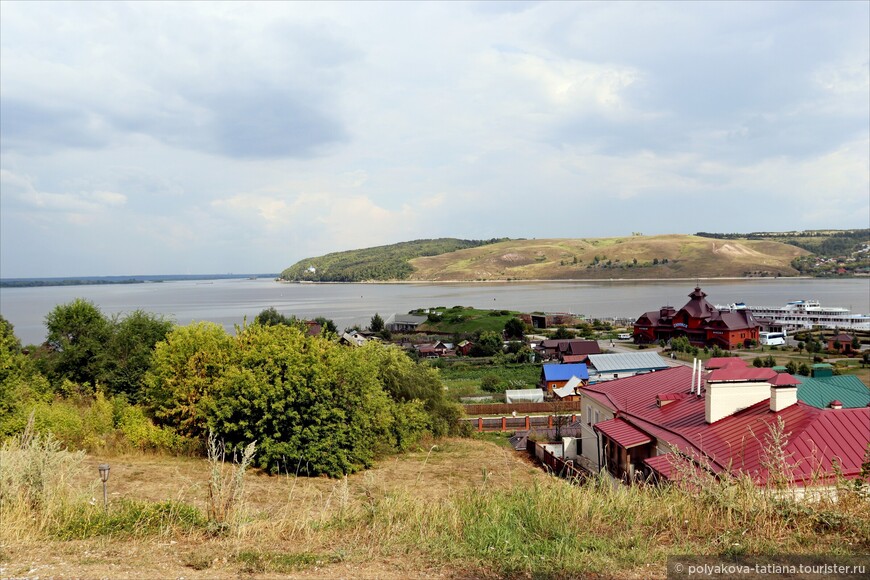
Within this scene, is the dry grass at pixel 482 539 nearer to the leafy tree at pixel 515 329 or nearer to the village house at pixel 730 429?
the village house at pixel 730 429

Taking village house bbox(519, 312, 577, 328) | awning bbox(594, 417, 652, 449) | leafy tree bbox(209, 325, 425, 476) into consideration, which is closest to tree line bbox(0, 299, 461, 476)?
leafy tree bbox(209, 325, 425, 476)

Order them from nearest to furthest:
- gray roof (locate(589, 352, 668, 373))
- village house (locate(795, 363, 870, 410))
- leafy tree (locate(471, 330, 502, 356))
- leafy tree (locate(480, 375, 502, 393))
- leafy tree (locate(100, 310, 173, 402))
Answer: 1. village house (locate(795, 363, 870, 410))
2. leafy tree (locate(100, 310, 173, 402))
3. gray roof (locate(589, 352, 668, 373))
4. leafy tree (locate(480, 375, 502, 393))
5. leafy tree (locate(471, 330, 502, 356))

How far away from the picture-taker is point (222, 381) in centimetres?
1664

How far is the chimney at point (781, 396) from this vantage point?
1140 centimetres

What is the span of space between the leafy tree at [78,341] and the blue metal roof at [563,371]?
2651cm

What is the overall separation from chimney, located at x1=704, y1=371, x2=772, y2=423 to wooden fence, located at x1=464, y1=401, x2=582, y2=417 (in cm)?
2065

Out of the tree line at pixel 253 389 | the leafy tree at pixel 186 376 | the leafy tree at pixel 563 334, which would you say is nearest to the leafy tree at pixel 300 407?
the tree line at pixel 253 389

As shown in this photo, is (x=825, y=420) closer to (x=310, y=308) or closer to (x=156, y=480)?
(x=156, y=480)

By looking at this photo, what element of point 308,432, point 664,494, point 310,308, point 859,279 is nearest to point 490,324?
point 310,308

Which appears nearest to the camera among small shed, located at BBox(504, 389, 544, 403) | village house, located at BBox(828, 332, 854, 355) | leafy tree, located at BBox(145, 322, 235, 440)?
leafy tree, located at BBox(145, 322, 235, 440)

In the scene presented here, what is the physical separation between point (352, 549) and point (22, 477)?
154 inches

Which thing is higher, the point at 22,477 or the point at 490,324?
the point at 22,477

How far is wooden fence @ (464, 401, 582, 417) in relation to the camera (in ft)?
109

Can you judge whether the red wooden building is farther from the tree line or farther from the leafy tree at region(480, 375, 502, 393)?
the tree line
